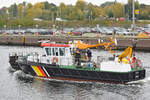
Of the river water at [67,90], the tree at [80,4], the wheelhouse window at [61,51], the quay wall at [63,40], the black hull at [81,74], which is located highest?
the tree at [80,4]

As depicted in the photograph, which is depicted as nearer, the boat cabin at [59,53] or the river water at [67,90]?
the river water at [67,90]

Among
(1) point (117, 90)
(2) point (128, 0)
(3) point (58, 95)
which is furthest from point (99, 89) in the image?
(2) point (128, 0)

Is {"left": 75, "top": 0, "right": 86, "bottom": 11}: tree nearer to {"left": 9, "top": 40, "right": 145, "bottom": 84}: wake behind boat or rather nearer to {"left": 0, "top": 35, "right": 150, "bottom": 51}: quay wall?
{"left": 0, "top": 35, "right": 150, "bottom": 51}: quay wall

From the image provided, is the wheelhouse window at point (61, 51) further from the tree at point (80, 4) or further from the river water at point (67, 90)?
the tree at point (80, 4)

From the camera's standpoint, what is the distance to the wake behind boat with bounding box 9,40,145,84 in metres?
35.2

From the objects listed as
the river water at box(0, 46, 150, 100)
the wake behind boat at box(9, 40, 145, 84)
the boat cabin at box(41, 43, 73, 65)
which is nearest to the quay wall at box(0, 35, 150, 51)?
the river water at box(0, 46, 150, 100)

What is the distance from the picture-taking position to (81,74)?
120ft

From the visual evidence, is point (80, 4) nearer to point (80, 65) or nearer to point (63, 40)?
point (63, 40)

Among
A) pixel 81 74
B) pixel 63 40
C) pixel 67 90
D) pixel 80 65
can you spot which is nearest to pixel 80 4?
pixel 63 40

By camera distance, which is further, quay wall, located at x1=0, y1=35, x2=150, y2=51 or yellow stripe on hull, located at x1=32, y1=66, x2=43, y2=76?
quay wall, located at x1=0, y1=35, x2=150, y2=51

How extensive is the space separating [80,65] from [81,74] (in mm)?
879

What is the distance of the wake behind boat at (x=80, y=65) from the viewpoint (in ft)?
116

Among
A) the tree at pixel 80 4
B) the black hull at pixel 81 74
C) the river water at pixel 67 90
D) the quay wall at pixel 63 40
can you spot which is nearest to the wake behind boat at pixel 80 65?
the black hull at pixel 81 74

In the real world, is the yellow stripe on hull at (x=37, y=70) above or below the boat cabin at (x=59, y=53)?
below
